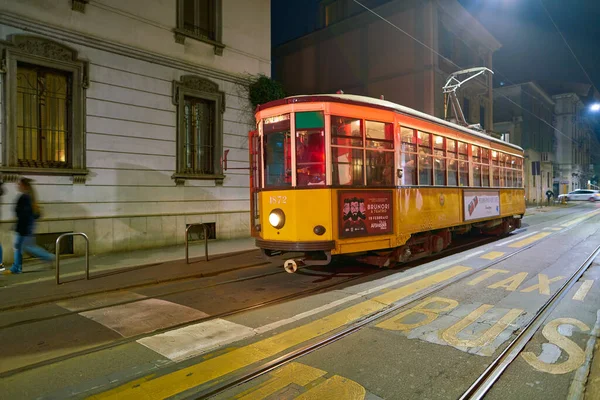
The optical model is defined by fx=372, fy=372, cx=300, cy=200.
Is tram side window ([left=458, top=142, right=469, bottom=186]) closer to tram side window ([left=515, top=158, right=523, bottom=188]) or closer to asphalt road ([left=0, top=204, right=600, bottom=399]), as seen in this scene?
asphalt road ([left=0, top=204, right=600, bottom=399])

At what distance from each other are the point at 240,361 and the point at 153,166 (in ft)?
29.0

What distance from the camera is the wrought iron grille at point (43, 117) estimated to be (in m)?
9.16

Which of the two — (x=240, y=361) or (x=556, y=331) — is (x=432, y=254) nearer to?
(x=556, y=331)

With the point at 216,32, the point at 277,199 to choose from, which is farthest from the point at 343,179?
the point at 216,32

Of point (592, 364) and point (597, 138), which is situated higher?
point (597, 138)

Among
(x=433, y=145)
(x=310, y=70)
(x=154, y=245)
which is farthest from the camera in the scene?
(x=310, y=70)

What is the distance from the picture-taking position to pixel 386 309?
17.6 feet

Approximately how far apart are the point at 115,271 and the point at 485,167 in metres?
10.8

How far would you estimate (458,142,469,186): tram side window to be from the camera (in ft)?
33.2

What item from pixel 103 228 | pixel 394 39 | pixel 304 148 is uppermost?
pixel 394 39

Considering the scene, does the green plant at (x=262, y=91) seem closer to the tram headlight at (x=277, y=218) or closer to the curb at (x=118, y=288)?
the curb at (x=118, y=288)

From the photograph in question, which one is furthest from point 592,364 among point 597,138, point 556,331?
point 597,138

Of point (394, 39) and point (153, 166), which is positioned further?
point (394, 39)

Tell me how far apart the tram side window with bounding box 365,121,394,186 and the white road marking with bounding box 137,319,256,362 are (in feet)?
12.7
